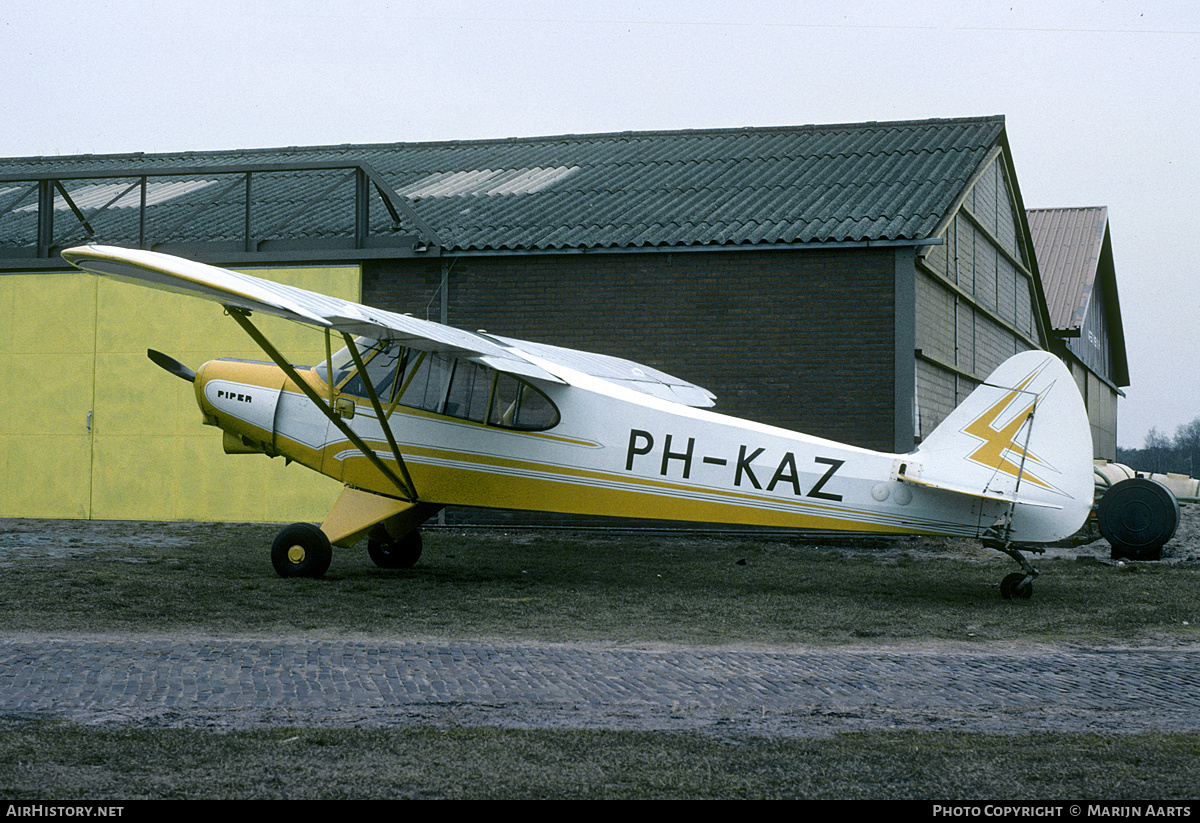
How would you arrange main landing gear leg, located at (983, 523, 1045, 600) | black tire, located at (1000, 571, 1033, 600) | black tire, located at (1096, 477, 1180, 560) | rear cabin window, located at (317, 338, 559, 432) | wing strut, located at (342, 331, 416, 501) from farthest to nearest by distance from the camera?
black tire, located at (1096, 477, 1180, 560) < rear cabin window, located at (317, 338, 559, 432) < wing strut, located at (342, 331, 416, 501) < black tire, located at (1000, 571, 1033, 600) < main landing gear leg, located at (983, 523, 1045, 600)

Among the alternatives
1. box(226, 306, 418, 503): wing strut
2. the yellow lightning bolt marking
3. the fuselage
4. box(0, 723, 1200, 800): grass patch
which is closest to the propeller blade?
the fuselage

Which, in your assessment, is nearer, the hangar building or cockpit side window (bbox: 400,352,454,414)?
cockpit side window (bbox: 400,352,454,414)

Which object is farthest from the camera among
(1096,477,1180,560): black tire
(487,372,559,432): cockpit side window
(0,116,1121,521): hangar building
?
(0,116,1121,521): hangar building

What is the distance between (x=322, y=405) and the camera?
10.1 m

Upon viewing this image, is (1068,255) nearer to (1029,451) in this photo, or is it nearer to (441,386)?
(1029,451)

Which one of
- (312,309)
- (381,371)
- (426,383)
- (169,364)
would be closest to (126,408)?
(169,364)

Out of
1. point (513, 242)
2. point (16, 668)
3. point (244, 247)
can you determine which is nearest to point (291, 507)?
point (244, 247)

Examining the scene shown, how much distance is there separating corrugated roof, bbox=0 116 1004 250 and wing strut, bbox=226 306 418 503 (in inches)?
230

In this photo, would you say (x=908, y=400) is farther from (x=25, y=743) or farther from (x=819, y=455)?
(x=25, y=743)

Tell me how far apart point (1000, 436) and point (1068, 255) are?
34031 millimetres

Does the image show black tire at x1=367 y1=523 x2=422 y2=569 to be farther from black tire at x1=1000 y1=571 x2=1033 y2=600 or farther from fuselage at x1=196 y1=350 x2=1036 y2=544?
black tire at x1=1000 y1=571 x2=1033 y2=600

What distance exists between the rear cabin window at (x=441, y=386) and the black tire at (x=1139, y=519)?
7.55 metres

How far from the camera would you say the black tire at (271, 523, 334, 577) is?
10.1m

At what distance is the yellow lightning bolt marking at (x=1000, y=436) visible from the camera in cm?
902
